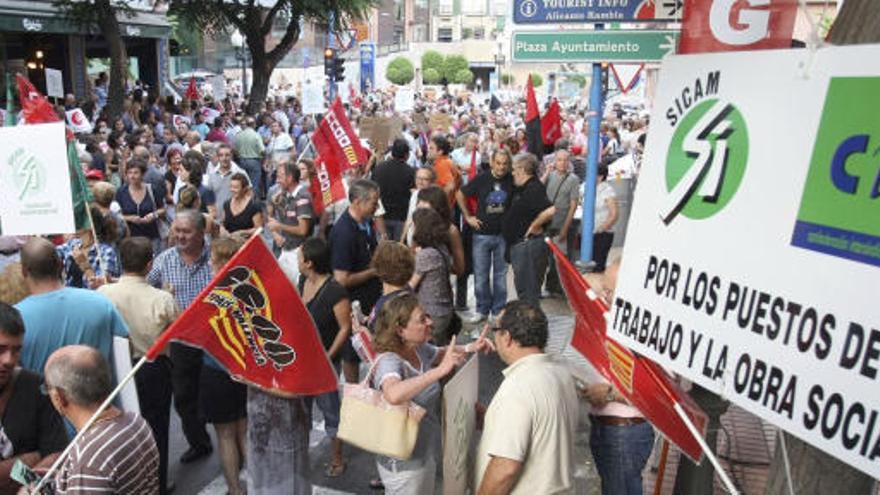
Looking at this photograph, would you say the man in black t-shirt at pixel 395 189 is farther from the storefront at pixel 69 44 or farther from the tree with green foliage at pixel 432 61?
the tree with green foliage at pixel 432 61

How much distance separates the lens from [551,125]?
13.2m

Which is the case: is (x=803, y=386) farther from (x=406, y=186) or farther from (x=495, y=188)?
(x=406, y=186)

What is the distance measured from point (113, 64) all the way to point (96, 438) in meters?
18.4

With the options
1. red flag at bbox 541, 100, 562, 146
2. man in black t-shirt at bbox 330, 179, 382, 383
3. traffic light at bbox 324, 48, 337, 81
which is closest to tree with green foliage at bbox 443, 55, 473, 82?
traffic light at bbox 324, 48, 337, 81

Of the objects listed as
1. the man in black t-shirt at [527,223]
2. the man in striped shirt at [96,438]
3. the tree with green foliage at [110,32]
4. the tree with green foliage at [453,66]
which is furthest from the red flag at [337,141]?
the tree with green foliage at [453,66]

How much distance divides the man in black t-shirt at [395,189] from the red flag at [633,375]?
220 inches

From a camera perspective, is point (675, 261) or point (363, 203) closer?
point (675, 261)

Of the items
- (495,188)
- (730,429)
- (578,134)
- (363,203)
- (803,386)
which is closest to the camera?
(803,386)

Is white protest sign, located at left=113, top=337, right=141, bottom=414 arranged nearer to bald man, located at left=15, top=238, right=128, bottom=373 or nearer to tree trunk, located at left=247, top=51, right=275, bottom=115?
bald man, located at left=15, top=238, right=128, bottom=373

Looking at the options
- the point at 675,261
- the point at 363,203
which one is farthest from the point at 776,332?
the point at 363,203

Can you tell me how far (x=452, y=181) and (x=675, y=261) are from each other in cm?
732

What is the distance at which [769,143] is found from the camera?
6.24ft

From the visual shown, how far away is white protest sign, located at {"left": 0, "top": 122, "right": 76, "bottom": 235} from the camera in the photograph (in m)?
5.28

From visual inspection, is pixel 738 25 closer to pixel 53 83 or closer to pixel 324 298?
pixel 324 298
